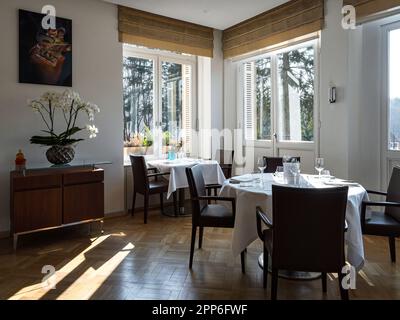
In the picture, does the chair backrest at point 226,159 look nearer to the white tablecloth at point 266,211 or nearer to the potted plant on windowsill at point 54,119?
the potted plant on windowsill at point 54,119

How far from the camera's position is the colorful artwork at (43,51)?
3828 millimetres

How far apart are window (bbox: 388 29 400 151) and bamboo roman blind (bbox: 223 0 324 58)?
2.84ft

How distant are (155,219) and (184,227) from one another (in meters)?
0.57

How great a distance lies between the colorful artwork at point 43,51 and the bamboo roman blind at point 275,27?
267 cm

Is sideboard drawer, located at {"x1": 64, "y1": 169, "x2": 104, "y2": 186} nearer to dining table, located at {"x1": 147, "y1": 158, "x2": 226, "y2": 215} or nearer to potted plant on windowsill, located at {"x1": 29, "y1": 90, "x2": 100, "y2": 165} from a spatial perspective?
potted plant on windowsill, located at {"x1": 29, "y1": 90, "x2": 100, "y2": 165}

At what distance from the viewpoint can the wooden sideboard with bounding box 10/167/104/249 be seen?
3359mm

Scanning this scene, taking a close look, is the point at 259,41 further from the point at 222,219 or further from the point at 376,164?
the point at 222,219

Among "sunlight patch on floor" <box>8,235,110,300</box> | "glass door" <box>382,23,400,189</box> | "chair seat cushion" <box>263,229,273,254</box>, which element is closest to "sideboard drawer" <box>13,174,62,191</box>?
"sunlight patch on floor" <box>8,235,110,300</box>

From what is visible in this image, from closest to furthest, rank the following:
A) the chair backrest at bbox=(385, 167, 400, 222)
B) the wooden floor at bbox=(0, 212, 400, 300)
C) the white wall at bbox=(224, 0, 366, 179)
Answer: the wooden floor at bbox=(0, 212, 400, 300)
the chair backrest at bbox=(385, 167, 400, 222)
the white wall at bbox=(224, 0, 366, 179)

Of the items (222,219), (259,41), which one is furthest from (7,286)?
(259,41)

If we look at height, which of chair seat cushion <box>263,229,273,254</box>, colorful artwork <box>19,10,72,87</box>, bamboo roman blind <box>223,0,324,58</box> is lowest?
chair seat cushion <box>263,229,273,254</box>

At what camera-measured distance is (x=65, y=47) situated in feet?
13.5

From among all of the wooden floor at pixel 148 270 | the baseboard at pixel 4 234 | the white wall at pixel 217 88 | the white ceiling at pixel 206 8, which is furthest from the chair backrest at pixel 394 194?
the baseboard at pixel 4 234

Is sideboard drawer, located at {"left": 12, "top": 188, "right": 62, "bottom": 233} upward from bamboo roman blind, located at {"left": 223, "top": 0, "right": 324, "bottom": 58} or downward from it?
downward
